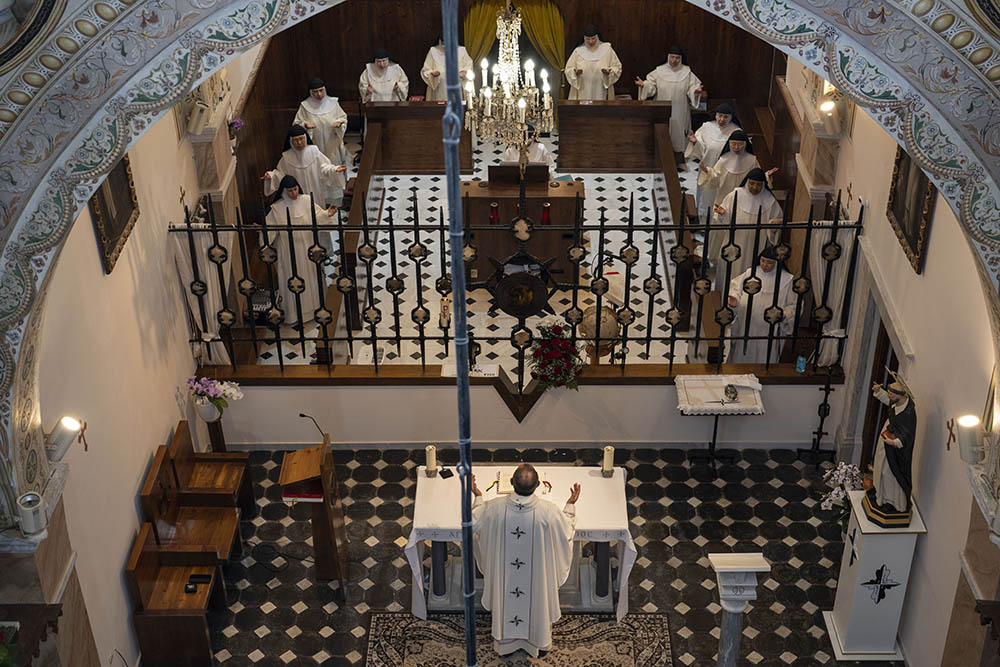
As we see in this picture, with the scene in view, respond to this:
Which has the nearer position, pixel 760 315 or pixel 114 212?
pixel 114 212

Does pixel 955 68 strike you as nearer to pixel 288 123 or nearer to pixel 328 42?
pixel 288 123

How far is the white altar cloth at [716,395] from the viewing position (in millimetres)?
10828

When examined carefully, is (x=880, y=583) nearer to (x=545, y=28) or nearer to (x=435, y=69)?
(x=545, y=28)

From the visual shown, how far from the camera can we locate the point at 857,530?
353 inches

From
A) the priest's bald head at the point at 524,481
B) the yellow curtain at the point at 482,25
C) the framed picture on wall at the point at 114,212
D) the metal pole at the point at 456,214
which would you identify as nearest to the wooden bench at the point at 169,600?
the framed picture on wall at the point at 114,212

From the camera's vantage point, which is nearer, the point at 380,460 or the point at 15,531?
the point at 15,531

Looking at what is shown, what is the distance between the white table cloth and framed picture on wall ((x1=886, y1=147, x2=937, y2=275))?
2.97 meters

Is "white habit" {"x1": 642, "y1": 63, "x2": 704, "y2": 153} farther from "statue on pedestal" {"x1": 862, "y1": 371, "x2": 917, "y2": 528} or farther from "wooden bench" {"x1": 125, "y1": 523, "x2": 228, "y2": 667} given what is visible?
"wooden bench" {"x1": 125, "y1": 523, "x2": 228, "y2": 667}

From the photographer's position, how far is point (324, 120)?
16.2 metres

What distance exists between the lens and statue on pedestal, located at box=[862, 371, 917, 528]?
8477 mm

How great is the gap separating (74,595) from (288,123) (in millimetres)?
10204

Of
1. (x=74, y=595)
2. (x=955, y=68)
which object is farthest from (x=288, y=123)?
(x=955, y=68)

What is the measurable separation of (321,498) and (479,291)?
5032mm

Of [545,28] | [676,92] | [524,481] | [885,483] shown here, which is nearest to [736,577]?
[524,481]
